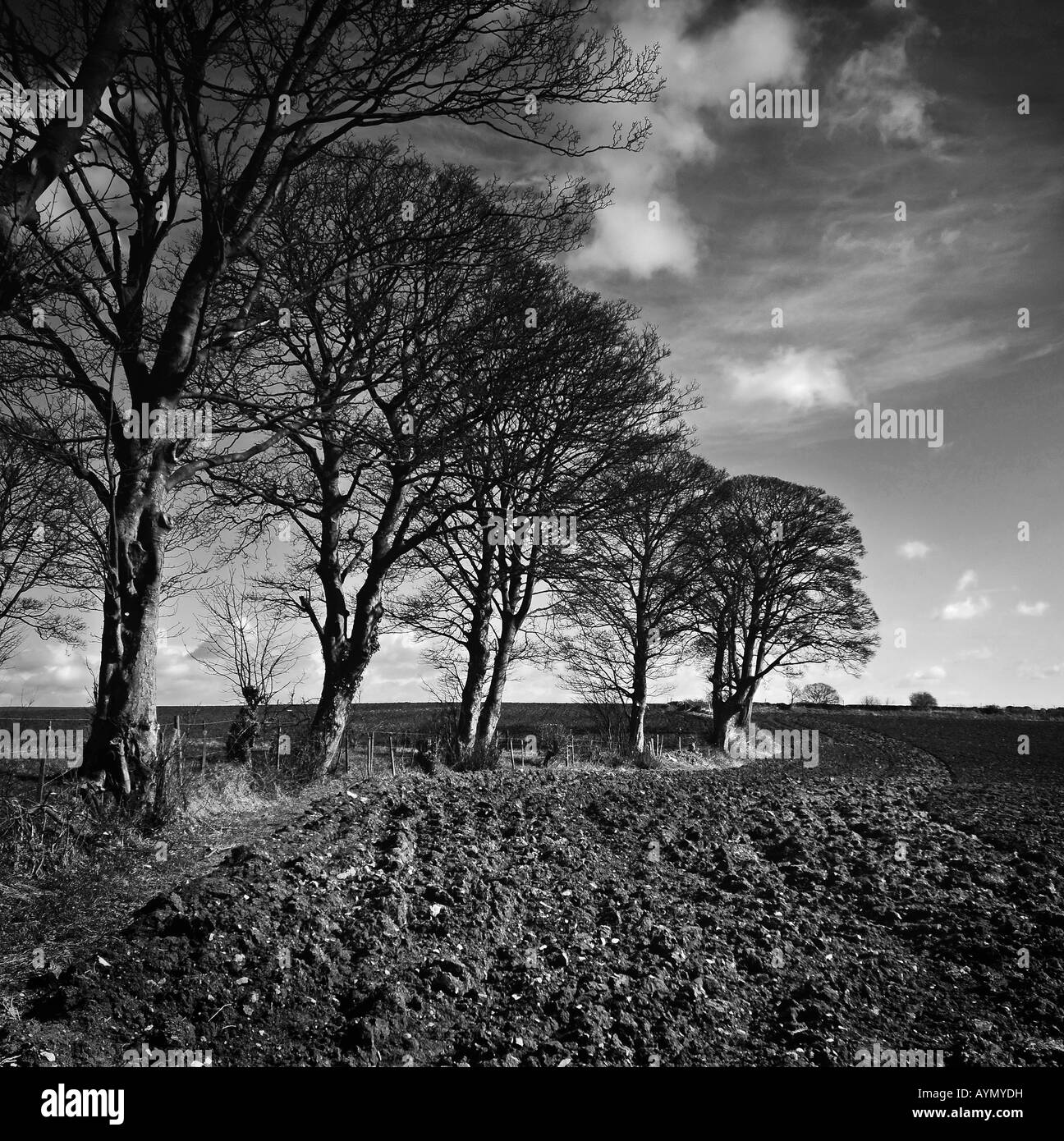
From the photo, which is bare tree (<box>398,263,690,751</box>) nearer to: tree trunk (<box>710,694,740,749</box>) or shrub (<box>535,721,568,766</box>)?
shrub (<box>535,721,568,766</box>)

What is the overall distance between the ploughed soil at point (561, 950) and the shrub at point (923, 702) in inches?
1839

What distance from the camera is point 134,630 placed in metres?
7.99

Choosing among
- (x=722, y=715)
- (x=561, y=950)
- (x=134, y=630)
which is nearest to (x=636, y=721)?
(x=722, y=715)

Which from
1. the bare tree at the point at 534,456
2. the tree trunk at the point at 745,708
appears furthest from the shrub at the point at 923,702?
the bare tree at the point at 534,456

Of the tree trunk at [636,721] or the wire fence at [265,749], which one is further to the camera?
the tree trunk at [636,721]

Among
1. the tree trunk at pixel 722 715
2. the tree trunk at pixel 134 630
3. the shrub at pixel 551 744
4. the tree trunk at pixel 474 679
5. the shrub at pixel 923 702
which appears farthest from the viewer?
the shrub at pixel 923 702

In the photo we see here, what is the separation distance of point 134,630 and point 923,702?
5594cm

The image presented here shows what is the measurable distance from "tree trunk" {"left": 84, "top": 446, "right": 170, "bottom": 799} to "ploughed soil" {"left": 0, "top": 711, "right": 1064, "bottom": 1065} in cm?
191

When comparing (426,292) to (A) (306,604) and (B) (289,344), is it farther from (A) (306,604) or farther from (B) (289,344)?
(A) (306,604)

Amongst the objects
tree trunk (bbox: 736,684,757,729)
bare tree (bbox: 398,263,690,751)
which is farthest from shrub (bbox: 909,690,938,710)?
bare tree (bbox: 398,263,690,751)

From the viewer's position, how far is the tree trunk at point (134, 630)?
764 cm

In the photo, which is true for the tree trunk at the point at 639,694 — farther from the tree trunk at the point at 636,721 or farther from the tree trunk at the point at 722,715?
the tree trunk at the point at 722,715

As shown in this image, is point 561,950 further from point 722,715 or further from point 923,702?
point 923,702

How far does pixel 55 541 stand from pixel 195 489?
7.26 m
